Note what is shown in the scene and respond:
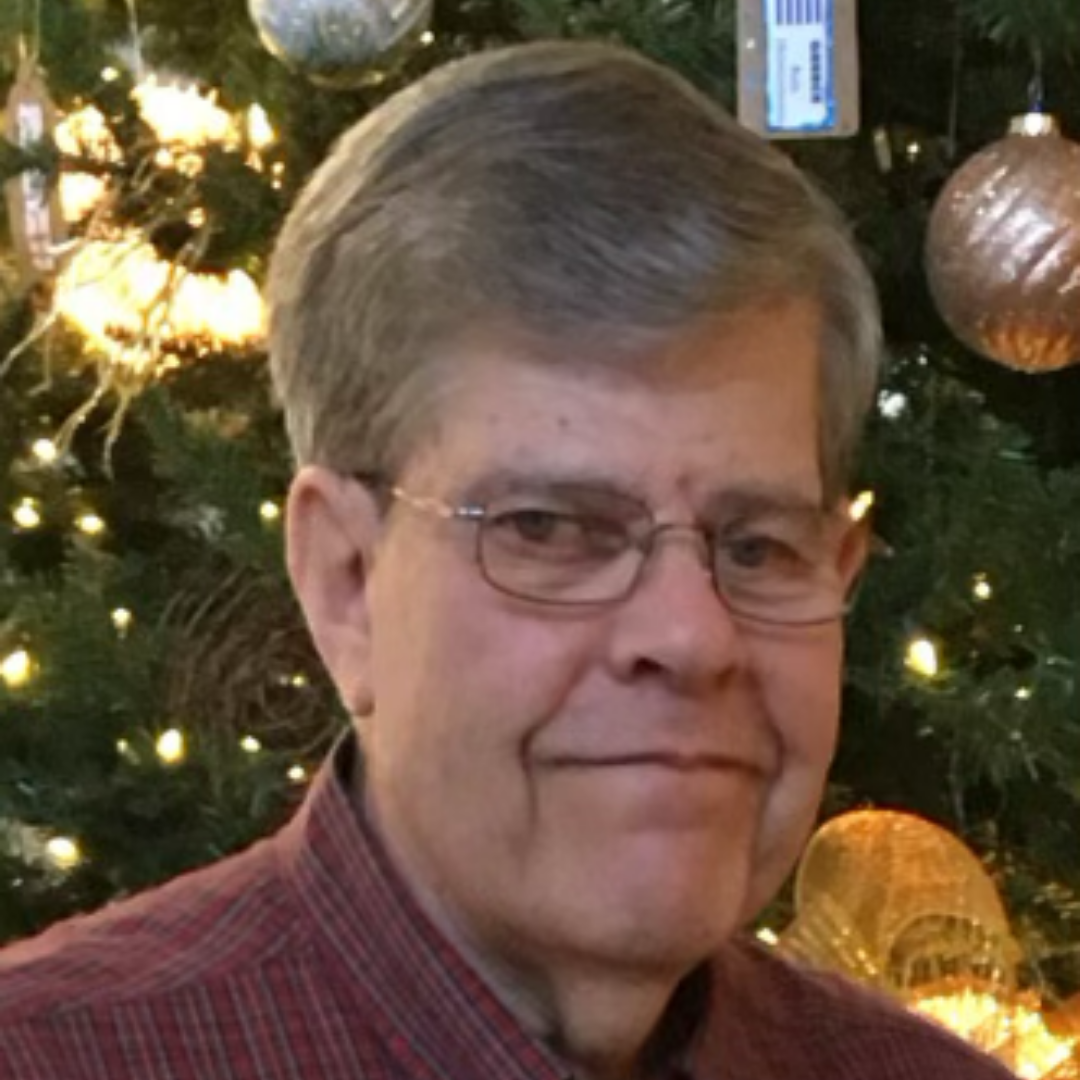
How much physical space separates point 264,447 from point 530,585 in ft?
3.14

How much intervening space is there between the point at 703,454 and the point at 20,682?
0.99 meters

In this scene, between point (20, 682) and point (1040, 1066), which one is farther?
point (20, 682)

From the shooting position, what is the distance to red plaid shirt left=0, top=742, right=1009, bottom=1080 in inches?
41.9

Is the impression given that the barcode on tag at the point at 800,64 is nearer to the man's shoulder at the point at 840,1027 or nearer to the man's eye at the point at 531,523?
the man's shoulder at the point at 840,1027

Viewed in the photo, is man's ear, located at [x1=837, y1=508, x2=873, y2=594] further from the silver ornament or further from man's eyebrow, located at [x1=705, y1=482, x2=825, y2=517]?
the silver ornament

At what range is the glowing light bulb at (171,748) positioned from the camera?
6.23 ft

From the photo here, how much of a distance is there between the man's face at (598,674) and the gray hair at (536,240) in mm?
18

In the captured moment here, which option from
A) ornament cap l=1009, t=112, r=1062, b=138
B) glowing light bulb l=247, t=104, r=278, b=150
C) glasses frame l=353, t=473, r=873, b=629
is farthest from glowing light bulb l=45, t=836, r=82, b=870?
glasses frame l=353, t=473, r=873, b=629

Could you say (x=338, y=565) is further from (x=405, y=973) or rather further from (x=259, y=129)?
(x=259, y=129)

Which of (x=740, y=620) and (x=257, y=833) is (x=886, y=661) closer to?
(x=257, y=833)

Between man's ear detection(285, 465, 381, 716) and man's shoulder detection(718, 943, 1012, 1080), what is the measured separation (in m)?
0.27

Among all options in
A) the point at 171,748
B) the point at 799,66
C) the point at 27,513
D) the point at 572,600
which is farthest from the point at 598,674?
the point at 27,513

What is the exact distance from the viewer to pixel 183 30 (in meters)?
2.05

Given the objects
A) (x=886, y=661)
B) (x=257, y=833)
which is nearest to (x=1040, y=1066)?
(x=886, y=661)
